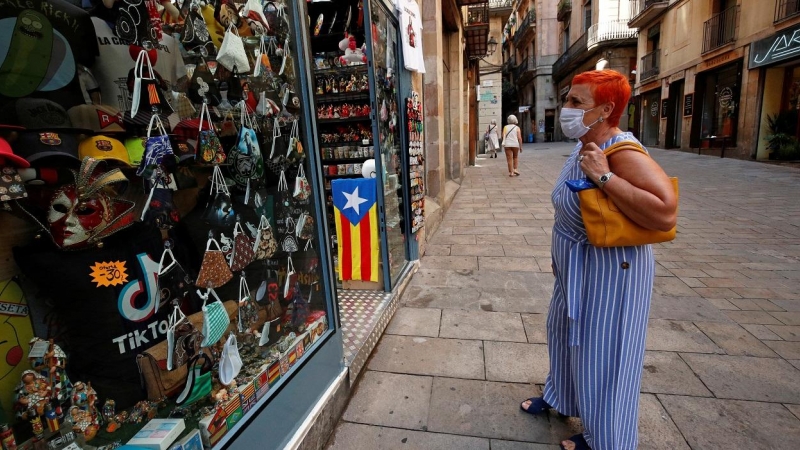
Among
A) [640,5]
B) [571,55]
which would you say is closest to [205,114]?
[640,5]

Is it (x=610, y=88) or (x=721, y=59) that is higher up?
(x=721, y=59)

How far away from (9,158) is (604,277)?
1927 millimetres

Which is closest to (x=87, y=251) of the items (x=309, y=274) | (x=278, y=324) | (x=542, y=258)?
(x=278, y=324)

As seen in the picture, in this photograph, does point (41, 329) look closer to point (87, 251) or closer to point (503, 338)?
point (87, 251)

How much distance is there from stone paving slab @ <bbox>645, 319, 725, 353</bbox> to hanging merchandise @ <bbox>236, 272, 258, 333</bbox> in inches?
106

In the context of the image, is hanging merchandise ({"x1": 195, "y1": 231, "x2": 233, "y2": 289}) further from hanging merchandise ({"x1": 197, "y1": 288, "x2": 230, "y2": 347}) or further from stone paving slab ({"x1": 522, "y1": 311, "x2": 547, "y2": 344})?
stone paving slab ({"x1": 522, "y1": 311, "x2": 547, "y2": 344})

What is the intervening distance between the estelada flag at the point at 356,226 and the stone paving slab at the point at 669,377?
6.93 ft

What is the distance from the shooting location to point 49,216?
1.04m

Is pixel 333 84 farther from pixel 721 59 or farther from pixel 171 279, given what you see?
pixel 721 59

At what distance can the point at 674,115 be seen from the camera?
1917 cm

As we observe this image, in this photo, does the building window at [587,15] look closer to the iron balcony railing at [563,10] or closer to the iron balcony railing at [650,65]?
the iron balcony railing at [563,10]

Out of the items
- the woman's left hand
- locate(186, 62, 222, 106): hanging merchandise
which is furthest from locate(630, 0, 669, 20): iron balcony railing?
locate(186, 62, 222, 106): hanging merchandise

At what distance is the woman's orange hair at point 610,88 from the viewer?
160 centimetres

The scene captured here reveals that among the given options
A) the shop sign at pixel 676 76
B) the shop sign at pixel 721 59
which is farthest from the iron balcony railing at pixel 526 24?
the shop sign at pixel 721 59
